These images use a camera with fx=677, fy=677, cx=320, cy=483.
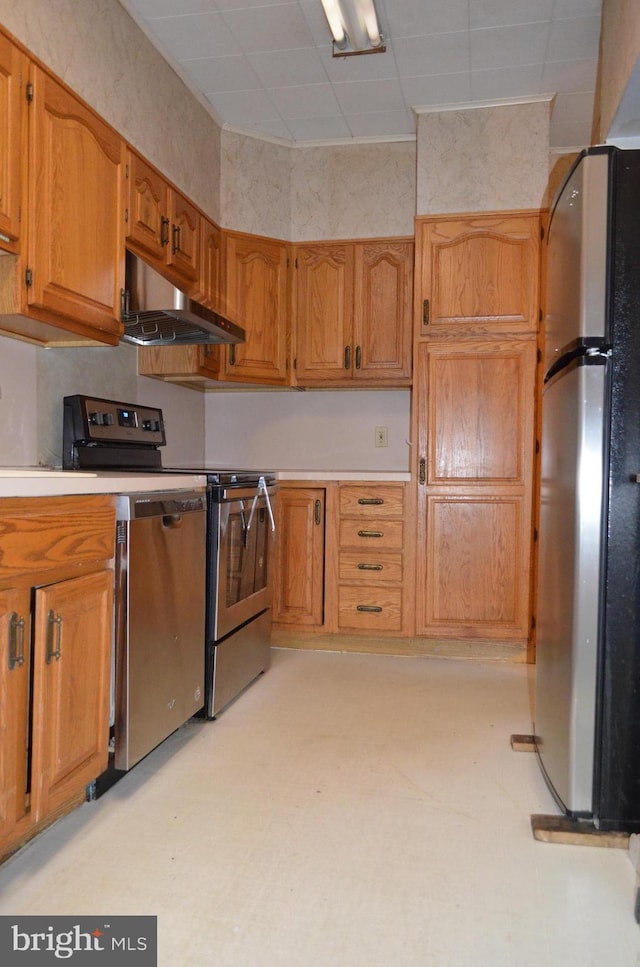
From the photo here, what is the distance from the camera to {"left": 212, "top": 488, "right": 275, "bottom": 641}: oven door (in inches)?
93.2

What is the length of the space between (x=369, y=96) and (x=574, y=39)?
2.89ft

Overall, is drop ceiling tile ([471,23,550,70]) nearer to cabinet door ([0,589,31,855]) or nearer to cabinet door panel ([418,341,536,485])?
cabinet door panel ([418,341,536,485])

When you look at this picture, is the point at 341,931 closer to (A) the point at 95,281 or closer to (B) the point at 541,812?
(B) the point at 541,812

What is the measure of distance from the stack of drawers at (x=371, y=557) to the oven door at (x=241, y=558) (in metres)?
0.46

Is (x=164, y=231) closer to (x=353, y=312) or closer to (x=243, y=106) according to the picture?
(x=243, y=106)

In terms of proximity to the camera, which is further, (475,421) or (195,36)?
(475,421)

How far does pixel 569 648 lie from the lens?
1662 mm

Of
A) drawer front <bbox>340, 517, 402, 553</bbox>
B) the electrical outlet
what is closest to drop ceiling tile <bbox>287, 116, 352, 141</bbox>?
the electrical outlet

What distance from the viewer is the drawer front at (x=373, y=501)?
3209mm

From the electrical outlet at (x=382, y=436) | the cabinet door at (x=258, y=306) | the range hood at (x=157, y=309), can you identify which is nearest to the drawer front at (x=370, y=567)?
the electrical outlet at (x=382, y=436)

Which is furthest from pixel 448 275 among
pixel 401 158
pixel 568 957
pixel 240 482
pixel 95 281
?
pixel 568 957

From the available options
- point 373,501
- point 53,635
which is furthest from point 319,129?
point 53,635

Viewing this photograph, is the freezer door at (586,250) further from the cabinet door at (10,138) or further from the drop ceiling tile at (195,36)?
the drop ceiling tile at (195,36)

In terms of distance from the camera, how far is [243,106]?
3158 millimetres
